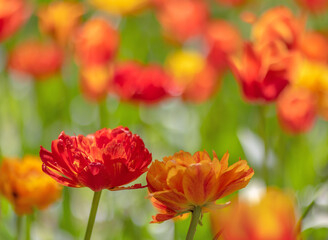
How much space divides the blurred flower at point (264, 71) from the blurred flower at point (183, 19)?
2.52 ft

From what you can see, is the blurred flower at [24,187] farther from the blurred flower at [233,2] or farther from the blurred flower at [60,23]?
the blurred flower at [233,2]

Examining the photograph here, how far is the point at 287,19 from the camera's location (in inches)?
28.8

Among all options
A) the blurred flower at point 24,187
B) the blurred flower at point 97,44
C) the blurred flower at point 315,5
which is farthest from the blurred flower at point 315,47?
the blurred flower at point 24,187

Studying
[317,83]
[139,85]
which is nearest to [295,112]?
[317,83]

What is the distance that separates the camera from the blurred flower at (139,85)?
2.93 ft

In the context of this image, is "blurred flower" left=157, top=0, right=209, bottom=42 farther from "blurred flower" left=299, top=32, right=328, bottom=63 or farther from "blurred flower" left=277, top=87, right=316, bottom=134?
"blurred flower" left=277, top=87, right=316, bottom=134

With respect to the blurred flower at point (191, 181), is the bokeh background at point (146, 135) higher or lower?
lower

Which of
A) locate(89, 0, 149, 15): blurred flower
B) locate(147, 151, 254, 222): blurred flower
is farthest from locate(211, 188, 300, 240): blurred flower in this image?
locate(89, 0, 149, 15): blurred flower

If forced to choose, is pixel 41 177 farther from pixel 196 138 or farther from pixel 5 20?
pixel 196 138

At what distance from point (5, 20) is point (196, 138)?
476 millimetres

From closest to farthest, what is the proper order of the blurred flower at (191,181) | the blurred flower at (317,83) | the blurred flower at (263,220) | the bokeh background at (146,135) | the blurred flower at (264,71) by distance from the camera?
the blurred flower at (263,220)
the blurred flower at (191,181)
the blurred flower at (264,71)
the bokeh background at (146,135)
the blurred flower at (317,83)

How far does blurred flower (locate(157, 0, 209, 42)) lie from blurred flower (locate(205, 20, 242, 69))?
48mm

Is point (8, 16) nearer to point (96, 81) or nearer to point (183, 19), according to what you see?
point (96, 81)

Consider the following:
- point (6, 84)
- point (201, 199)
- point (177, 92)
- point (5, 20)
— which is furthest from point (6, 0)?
point (201, 199)
